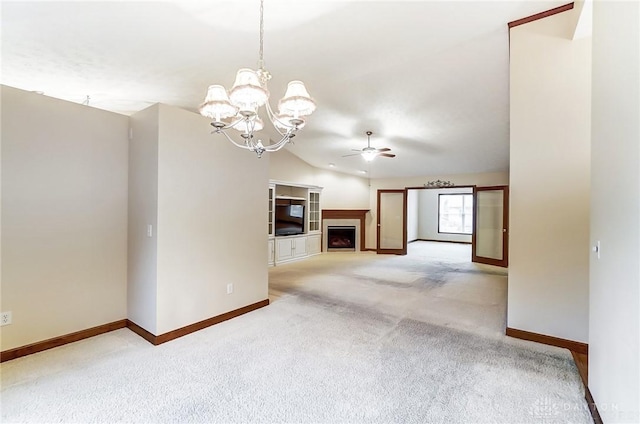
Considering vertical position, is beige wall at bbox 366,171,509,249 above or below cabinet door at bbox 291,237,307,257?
above

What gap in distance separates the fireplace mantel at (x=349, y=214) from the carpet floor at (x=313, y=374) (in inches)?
210

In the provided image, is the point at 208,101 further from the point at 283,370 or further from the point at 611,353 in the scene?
the point at 611,353

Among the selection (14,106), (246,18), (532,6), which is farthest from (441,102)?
(14,106)

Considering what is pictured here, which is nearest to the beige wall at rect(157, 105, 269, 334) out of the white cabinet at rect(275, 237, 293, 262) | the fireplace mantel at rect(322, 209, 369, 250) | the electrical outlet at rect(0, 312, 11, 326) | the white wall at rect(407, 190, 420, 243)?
the electrical outlet at rect(0, 312, 11, 326)

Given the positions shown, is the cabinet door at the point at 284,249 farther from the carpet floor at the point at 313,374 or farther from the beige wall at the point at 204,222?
the carpet floor at the point at 313,374

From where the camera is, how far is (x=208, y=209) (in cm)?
337

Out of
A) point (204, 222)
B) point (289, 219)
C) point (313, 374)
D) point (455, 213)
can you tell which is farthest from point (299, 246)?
point (455, 213)

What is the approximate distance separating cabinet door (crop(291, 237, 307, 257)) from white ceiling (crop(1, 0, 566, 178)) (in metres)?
3.87

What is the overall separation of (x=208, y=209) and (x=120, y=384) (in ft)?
5.85

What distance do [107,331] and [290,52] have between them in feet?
11.9

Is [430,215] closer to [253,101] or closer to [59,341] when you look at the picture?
[253,101]

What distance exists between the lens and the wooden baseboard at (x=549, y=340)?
2.76 meters

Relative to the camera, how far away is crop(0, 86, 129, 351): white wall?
2.62 metres

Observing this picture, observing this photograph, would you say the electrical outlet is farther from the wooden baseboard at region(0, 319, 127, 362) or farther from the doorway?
the doorway
